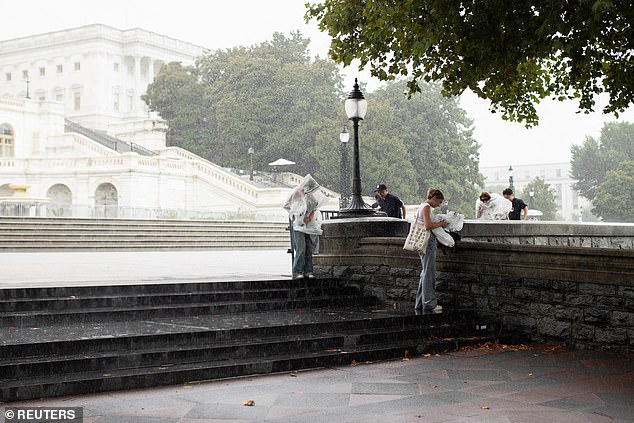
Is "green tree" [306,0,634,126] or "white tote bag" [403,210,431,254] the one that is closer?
"green tree" [306,0,634,126]

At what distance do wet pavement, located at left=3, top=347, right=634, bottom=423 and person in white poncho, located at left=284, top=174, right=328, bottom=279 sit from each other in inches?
190

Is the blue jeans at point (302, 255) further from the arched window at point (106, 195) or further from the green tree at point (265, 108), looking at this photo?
the green tree at point (265, 108)

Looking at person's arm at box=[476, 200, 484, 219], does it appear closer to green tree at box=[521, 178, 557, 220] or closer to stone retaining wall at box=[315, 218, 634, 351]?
stone retaining wall at box=[315, 218, 634, 351]

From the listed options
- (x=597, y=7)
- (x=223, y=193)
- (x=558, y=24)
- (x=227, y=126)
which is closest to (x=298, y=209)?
(x=558, y=24)

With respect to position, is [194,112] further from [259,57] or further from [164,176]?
[164,176]

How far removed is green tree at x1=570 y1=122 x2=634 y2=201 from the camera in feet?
314

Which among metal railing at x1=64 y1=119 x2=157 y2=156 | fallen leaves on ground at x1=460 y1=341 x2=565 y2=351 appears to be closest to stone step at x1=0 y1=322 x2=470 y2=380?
fallen leaves on ground at x1=460 y1=341 x2=565 y2=351

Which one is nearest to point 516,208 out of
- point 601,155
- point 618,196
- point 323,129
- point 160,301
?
point 160,301

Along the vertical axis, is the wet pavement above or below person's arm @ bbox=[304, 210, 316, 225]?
below

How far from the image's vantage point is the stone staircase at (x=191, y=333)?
26.7ft

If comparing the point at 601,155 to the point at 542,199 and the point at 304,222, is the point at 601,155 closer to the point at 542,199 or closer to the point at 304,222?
the point at 542,199

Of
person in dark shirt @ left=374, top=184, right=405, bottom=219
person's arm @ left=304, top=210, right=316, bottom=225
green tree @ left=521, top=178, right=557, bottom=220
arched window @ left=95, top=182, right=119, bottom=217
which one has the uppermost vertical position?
green tree @ left=521, top=178, right=557, bottom=220

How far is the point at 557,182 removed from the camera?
138 meters

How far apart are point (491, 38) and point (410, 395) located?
535cm
